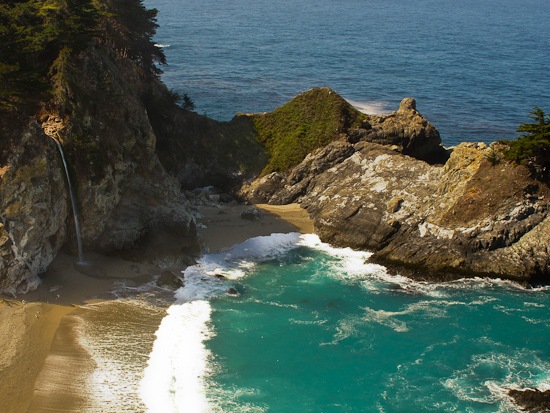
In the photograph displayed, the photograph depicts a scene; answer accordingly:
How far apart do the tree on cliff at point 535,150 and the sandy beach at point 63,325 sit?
1838 cm

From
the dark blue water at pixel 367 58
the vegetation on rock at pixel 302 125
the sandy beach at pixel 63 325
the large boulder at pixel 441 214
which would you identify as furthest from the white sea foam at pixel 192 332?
the dark blue water at pixel 367 58

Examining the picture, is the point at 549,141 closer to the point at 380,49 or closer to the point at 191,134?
the point at 191,134

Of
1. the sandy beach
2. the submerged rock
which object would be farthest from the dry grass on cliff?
the sandy beach

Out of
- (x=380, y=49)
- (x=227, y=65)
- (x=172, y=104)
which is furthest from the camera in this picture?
(x=380, y=49)

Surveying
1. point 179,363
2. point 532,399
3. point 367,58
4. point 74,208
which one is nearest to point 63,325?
point 179,363

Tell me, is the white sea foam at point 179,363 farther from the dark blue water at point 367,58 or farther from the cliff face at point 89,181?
the dark blue water at point 367,58

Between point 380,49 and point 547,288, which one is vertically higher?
point 380,49

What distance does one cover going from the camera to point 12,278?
32750 mm

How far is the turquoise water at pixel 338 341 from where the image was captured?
27.8 meters

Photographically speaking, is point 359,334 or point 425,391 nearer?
point 425,391

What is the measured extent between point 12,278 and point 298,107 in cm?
2795

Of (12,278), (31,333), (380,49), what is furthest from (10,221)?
(380,49)

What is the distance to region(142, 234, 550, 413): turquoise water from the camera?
91.2 feet

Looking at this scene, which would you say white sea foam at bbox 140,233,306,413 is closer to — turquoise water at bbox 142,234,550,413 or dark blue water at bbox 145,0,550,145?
turquoise water at bbox 142,234,550,413
